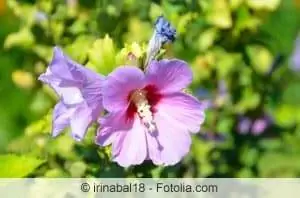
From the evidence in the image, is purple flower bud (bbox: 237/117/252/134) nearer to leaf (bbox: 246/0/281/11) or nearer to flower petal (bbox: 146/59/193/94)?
leaf (bbox: 246/0/281/11)

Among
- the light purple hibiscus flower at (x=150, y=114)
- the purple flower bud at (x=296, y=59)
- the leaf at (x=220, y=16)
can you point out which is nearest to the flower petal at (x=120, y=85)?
the light purple hibiscus flower at (x=150, y=114)

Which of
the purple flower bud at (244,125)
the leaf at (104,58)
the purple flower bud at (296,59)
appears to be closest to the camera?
the leaf at (104,58)

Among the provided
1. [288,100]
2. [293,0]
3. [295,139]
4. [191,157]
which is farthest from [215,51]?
[293,0]

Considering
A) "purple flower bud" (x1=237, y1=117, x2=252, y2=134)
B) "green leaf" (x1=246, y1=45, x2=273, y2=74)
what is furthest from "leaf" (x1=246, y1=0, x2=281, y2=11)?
"purple flower bud" (x1=237, y1=117, x2=252, y2=134)

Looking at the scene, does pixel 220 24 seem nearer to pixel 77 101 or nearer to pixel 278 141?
pixel 278 141

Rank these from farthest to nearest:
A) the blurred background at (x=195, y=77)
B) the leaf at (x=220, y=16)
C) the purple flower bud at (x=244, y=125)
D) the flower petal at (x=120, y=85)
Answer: the purple flower bud at (x=244, y=125) < the leaf at (x=220, y=16) < the blurred background at (x=195, y=77) < the flower petal at (x=120, y=85)

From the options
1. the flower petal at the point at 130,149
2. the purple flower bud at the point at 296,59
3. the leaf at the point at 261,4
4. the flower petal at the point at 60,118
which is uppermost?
the purple flower bud at the point at 296,59

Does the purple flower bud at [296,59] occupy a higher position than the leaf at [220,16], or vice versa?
the purple flower bud at [296,59]

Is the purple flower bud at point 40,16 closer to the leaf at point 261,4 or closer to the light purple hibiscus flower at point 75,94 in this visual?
the leaf at point 261,4
